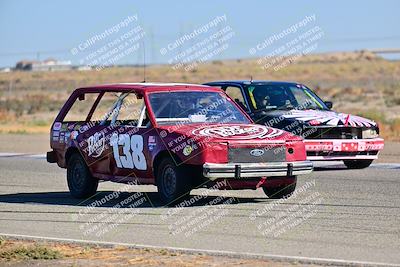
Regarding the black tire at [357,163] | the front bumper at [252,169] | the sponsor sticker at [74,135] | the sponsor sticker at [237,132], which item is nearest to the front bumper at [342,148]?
the black tire at [357,163]

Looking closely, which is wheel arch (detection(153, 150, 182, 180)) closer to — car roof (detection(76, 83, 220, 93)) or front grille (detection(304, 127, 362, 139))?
car roof (detection(76, 83, 220, 93))

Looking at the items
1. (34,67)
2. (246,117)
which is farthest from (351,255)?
(34,67)

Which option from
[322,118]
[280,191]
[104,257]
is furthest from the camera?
[322,118]

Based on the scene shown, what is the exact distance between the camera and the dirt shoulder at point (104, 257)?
8.94 metres

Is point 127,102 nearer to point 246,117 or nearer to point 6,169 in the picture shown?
point 246,117

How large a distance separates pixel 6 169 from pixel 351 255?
11181mm

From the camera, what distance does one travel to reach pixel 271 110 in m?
18.0

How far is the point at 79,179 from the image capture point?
46.6 ft

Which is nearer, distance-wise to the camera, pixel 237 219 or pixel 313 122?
pixel 237 219

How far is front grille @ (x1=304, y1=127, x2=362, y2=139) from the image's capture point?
17281 millimetres

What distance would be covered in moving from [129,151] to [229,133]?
1.41 meters

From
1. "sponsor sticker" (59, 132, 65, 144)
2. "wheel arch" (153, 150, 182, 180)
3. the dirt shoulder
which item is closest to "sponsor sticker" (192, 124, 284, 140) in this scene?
"wheel arch" (153, 150, 182, 180)

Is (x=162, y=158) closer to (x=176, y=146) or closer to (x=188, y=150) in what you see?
(x=176, y=146)

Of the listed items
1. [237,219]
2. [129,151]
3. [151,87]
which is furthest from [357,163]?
[237,219]
